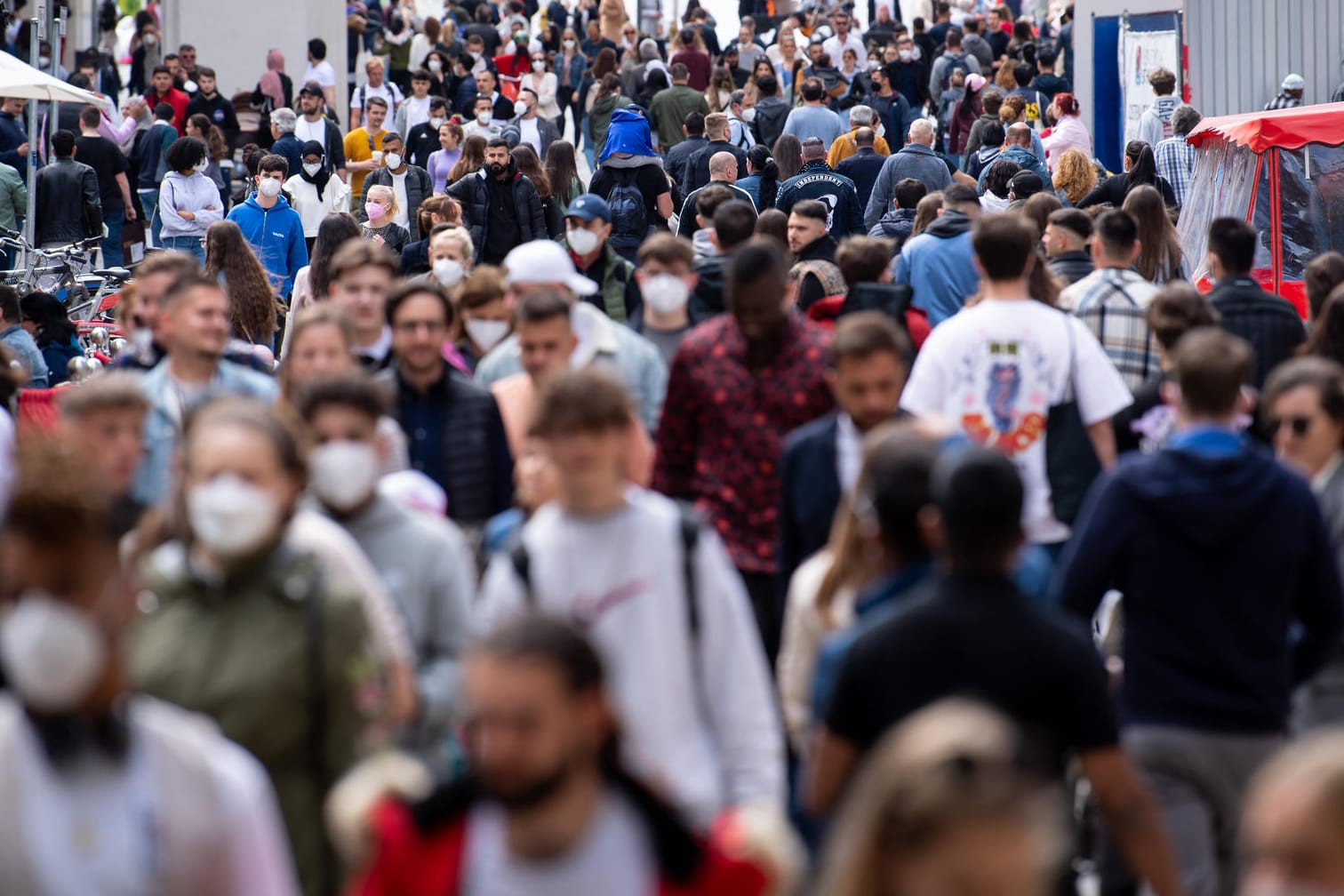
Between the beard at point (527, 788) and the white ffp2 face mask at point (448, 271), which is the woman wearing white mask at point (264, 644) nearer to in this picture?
the beard at point (527, 788)

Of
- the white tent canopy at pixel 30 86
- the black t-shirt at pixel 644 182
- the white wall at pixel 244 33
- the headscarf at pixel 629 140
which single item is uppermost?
the white wall at pixel 244 33

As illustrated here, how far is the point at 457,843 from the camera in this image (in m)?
3.00

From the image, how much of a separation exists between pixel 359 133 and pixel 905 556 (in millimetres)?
20014

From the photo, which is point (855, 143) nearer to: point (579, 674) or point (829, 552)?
point (829, 552)

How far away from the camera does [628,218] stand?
14.8m

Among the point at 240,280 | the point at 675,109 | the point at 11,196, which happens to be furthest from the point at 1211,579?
the point at 675,109

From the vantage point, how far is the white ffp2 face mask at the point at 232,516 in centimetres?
387

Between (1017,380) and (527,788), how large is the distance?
435 centimetres

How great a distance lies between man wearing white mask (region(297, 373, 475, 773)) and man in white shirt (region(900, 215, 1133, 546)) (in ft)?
8.58

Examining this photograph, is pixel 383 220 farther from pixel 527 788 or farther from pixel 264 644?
pixel 527 788

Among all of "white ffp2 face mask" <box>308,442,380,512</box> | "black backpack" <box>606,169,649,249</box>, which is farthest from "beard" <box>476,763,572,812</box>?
"black backpack" <box>606,169,649,249</box>

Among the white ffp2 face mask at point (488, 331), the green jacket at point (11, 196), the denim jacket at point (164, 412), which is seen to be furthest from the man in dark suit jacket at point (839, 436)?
the green jacket at point (11, 196)

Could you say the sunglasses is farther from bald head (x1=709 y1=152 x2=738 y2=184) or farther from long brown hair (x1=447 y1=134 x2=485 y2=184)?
long brown hair (x1=447 y1=134 x2=485 y2=184)

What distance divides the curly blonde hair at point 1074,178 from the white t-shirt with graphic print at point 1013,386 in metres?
8.46
